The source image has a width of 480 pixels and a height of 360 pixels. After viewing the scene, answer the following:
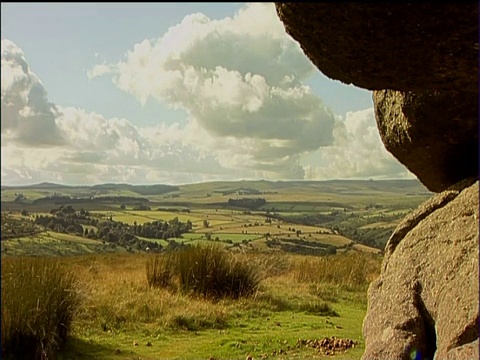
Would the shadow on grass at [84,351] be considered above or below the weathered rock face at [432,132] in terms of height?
below

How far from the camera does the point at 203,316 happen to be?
984 cm

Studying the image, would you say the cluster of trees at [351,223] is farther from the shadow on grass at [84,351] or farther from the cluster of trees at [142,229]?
the shadow on grass at [84,351]

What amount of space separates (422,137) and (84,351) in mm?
5540

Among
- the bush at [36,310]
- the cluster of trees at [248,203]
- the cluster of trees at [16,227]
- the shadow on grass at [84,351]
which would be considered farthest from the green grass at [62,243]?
the cluster of trees at [248,203]

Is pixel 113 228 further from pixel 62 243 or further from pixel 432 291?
pixel 432 291

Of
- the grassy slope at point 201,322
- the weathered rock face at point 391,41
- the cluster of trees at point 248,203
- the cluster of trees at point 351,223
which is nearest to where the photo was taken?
the weathered rock face at point 391,41

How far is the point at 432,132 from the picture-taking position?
6.40m

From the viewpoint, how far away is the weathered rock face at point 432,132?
608 cm

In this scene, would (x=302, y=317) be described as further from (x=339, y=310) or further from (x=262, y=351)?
(x=262, y=351)

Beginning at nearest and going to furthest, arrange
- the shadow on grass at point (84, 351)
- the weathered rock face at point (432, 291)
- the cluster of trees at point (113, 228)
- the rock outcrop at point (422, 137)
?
the rock outcrop at point (422, 137) < the weathered rock face at point (432, 291) < the shadow on grass at point (84, 351) < the cluster of trees at point (113, 228)

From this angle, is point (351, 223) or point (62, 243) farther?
point (351, 223)

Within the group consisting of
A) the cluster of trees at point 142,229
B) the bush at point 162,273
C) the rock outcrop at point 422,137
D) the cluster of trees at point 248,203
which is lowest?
the cluster of trees at point 142,229

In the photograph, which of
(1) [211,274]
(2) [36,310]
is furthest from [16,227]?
(2) [36,310]

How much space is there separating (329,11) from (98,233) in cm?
3145
